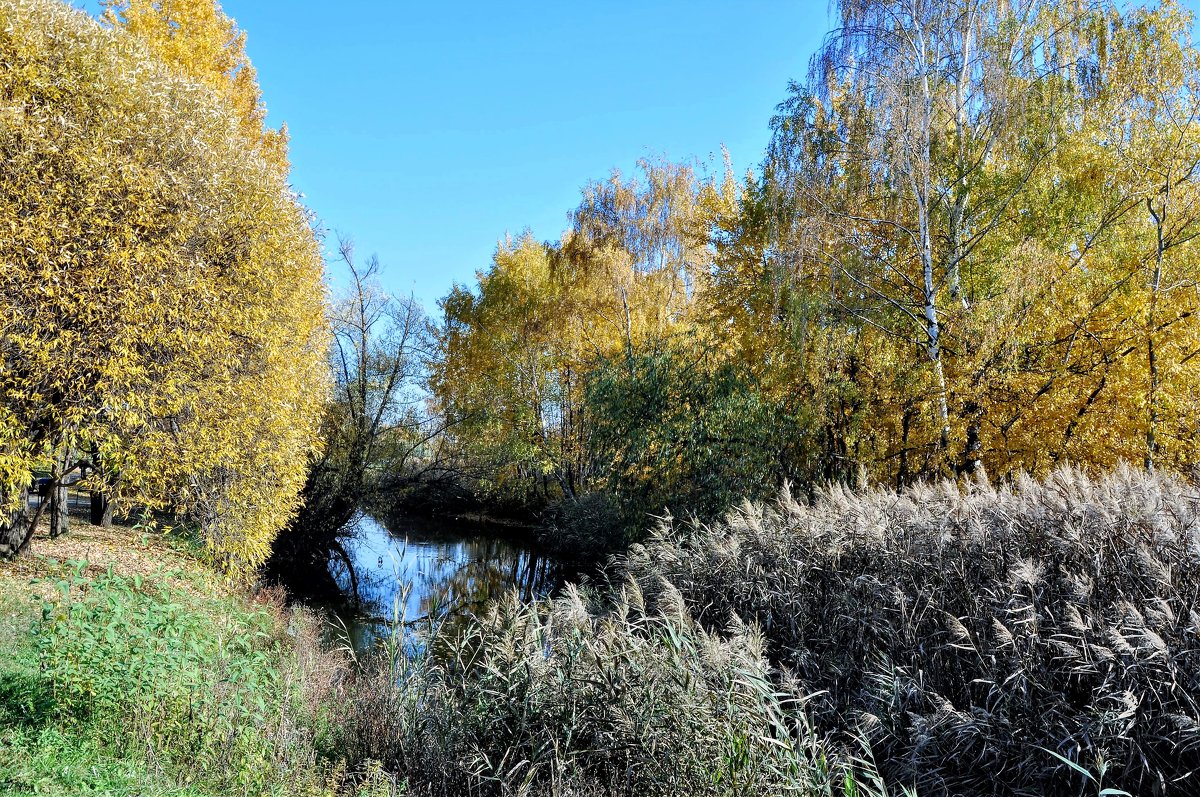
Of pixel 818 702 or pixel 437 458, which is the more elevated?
pixel 437 458

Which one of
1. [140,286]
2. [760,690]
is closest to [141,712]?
[760,690]

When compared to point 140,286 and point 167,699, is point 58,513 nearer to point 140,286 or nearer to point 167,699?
point 140,286

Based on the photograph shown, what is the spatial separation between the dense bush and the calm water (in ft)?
19.4

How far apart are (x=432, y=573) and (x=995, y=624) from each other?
43.4ft

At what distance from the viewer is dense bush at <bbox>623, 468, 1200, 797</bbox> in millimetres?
3916

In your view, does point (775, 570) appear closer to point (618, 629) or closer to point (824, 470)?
point (618, 629)

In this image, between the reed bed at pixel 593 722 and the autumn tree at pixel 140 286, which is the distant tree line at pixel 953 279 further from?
the autumn tree at pixel 140 286

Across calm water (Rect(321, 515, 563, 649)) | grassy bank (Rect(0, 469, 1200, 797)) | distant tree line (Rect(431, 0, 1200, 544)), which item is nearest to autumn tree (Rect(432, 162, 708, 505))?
calm water (Rect(321, 515, 563, 649))

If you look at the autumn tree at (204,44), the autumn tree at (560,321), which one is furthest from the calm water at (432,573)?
the autumn tree at (204,44)

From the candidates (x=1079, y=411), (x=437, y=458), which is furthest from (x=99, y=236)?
(x=437, y=458)

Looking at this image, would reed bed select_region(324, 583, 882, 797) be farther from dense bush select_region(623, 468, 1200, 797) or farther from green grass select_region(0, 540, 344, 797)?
green grass select_region(0, 540, 344, 797)

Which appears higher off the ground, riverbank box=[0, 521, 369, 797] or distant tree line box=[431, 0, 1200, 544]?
distant tree line box=[431, 0, 1200, 544]

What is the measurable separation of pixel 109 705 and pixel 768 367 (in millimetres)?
10367

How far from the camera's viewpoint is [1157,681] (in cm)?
387
